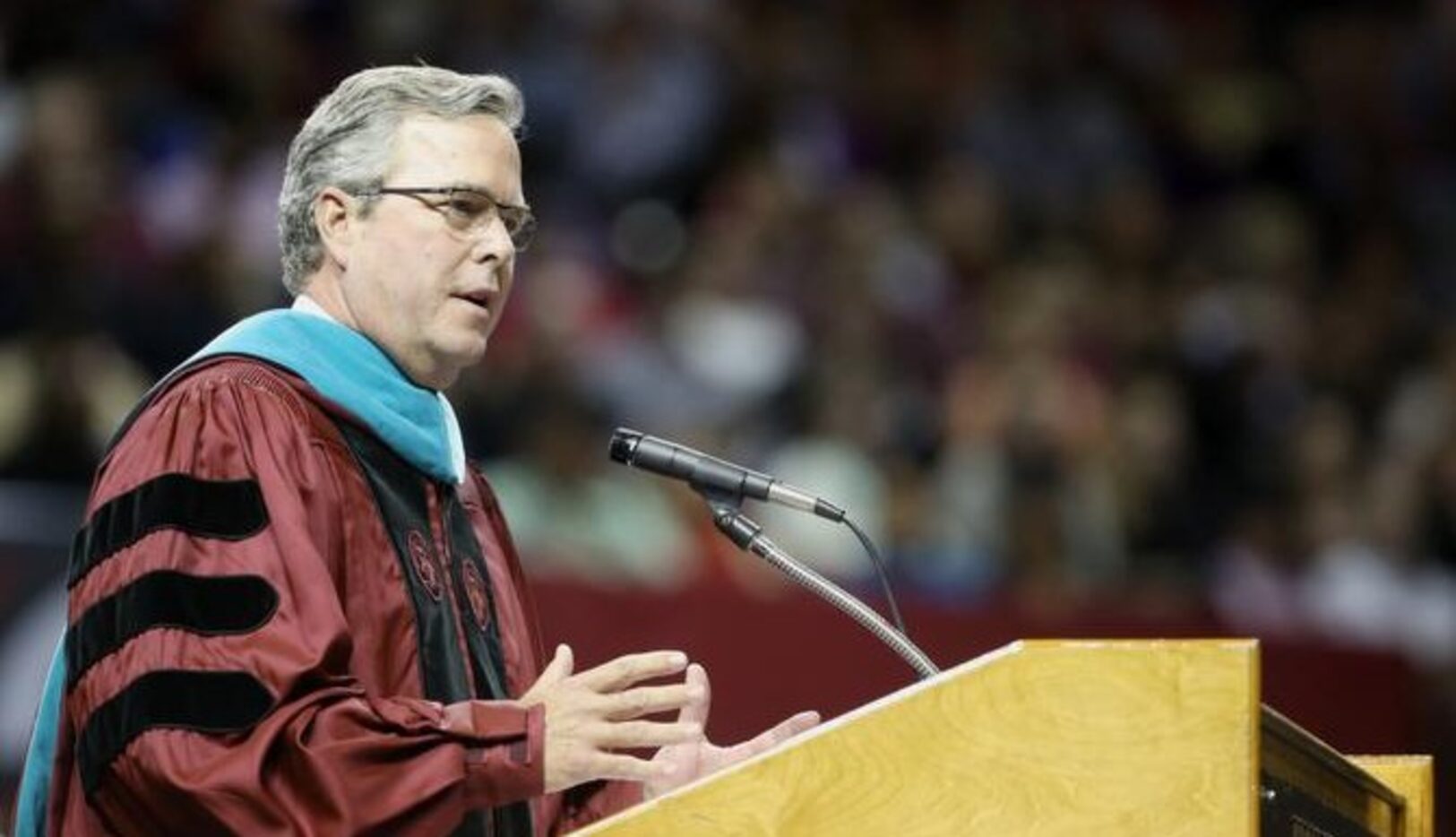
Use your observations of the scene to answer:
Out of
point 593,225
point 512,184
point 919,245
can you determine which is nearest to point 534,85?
point 593,225

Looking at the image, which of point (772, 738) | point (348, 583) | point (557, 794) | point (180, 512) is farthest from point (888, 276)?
point (180, 512)

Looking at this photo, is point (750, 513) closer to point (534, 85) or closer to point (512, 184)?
point (534, 85)

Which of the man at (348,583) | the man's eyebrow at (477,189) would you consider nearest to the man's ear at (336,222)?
the man at (348,583)

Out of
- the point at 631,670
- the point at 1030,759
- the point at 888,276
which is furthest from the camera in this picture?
the point at 888,276

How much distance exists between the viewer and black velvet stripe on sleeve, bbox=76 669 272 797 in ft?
10.9

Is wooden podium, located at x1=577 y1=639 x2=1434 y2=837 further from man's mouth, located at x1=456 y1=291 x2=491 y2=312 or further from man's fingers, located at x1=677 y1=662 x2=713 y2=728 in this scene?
man's mouth, located at x1=456 y1=291 x2=491 y2=312

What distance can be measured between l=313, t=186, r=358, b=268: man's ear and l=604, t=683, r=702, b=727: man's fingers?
2.51 feet

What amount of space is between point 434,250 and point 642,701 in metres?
0.73

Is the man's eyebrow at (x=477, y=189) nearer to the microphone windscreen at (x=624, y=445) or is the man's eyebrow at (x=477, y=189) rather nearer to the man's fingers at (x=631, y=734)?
the microphone windscreen at (x=624, y=445)

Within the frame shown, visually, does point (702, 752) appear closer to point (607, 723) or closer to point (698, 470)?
point (698, 470)

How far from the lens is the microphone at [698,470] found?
370 cm

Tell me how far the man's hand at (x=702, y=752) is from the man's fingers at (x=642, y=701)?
0.24 metres

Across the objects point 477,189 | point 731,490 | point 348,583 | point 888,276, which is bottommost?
point 348,583

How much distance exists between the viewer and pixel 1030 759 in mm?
3066
